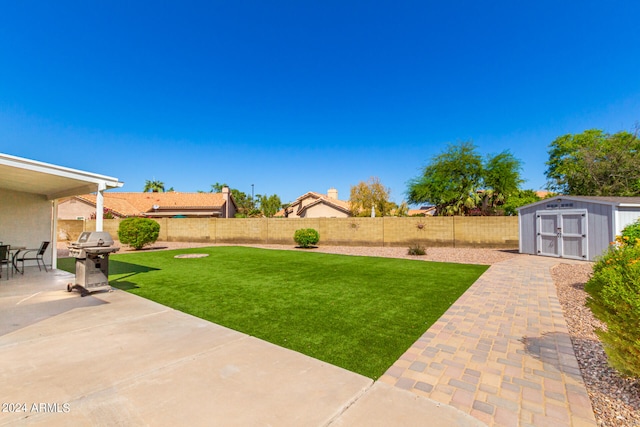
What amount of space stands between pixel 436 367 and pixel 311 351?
145 centimetres

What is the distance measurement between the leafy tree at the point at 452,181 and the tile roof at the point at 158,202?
77.8 feet

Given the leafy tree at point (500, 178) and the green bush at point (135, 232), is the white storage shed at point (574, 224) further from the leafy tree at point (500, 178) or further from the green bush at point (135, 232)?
the green bush at point (135, 232)

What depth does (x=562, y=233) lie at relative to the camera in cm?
1202

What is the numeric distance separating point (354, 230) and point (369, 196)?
1852 cm

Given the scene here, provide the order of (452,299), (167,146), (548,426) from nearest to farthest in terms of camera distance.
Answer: (548,426) < (452,299) < (167,146)

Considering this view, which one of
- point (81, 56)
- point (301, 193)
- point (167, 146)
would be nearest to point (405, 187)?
point (301, 193)

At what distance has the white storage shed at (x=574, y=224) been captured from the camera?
34.4 feet

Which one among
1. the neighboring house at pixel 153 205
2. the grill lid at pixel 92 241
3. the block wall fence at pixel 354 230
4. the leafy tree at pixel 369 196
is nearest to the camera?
the grill lid at pixel 92 241

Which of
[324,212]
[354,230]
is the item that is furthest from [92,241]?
[324,212]

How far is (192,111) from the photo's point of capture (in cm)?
2039

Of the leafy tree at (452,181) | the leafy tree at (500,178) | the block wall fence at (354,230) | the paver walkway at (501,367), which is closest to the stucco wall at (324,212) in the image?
the leafy tree at (452,181)

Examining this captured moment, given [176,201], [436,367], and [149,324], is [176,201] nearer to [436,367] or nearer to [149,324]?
[149,324]

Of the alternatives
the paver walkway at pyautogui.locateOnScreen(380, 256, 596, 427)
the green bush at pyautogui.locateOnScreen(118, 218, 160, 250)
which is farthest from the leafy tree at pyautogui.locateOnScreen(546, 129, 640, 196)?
the green bush at pyautogui.locateOnScreen(118, 218, 160, 250)

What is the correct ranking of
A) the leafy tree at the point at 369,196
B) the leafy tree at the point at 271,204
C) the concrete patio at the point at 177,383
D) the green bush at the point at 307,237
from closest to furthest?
the concrete patio at the point at 177,383
the green bush at the point at 307,237
the leafy tree at the point at 369,196
the leafy tree at the point at 271,204
